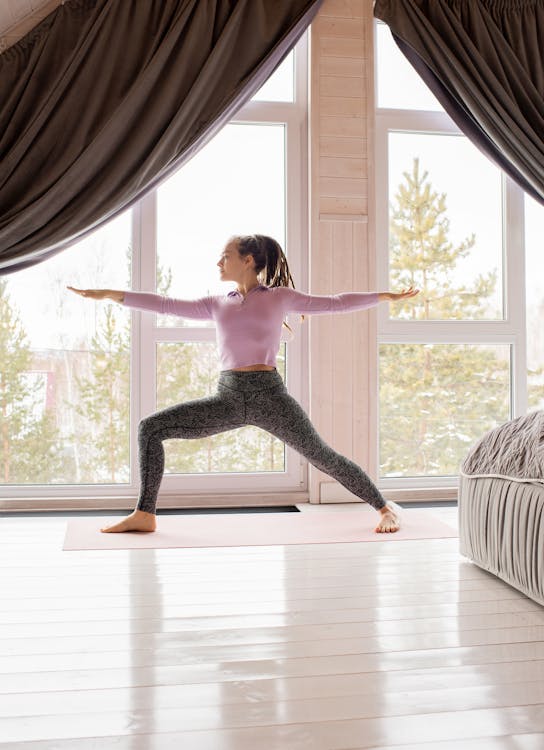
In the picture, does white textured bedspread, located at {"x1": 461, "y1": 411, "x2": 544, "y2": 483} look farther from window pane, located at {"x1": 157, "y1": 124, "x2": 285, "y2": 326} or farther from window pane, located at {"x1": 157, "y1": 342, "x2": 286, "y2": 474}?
window pane, located at {"x1": 157, "y1": 124, "x2": 285, "y2": 326}

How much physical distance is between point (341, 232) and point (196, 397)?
1064 millimetres

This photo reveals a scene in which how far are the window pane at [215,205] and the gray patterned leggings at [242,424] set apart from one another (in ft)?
2.39

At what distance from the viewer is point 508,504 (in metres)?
1.91

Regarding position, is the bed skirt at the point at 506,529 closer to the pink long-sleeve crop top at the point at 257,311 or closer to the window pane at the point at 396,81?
the pink long-sleeve crop top at the point at 257,311

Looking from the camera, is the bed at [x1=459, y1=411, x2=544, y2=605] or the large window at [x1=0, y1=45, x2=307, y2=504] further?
the large window at [x1=0, y1=45, x2=307, y2=504]

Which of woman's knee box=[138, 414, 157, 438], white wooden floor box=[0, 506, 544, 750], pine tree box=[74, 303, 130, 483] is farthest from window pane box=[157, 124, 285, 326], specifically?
white wooden floor box=[0, 506, 544, 750]

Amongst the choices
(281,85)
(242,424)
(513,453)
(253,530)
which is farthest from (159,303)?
(513,453)

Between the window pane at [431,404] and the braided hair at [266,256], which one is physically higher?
the braided hair at [266,256]

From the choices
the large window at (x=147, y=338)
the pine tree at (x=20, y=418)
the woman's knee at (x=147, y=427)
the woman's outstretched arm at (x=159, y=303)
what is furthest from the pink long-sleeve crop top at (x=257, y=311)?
the pine tree at (x=20, y=418)

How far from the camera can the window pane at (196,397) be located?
11.0ft

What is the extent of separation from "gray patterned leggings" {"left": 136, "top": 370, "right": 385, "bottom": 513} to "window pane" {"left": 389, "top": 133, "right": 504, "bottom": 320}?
1.06 metres

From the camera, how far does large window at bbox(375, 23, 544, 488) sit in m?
3.50

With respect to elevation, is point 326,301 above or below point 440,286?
below

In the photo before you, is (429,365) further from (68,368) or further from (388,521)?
(68,368)
